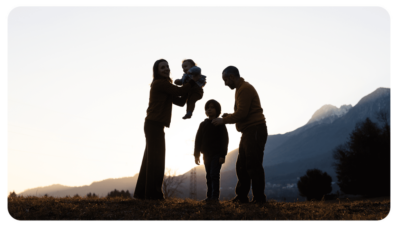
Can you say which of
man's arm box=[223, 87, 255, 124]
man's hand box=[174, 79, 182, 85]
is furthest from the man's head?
man's hand box=[174, 79, 182, 85]

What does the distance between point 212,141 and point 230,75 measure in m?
1.37

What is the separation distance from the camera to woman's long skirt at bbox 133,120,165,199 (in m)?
5.75

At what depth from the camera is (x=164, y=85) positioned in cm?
572

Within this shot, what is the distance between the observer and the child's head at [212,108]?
6473 millimetres

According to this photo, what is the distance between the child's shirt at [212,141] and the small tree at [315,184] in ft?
185

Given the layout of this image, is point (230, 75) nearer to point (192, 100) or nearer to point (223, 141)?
Result: point (192, 100)

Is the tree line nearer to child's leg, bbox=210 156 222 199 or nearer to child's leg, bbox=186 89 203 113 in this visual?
child's leg, bbox=210 156 222 199

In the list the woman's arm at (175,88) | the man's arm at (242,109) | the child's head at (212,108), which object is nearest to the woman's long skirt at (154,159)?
the woman's arm at (175,88)

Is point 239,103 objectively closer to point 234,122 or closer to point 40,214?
point 234,122

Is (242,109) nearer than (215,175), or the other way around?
(242,109)

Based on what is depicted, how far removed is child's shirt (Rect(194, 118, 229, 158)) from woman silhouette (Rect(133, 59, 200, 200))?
2.90 feet

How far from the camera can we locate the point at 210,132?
6.37 metres

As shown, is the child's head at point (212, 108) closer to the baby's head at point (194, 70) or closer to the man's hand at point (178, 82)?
the man's hand at point (178, 82)

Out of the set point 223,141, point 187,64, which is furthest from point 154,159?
point 187,64
